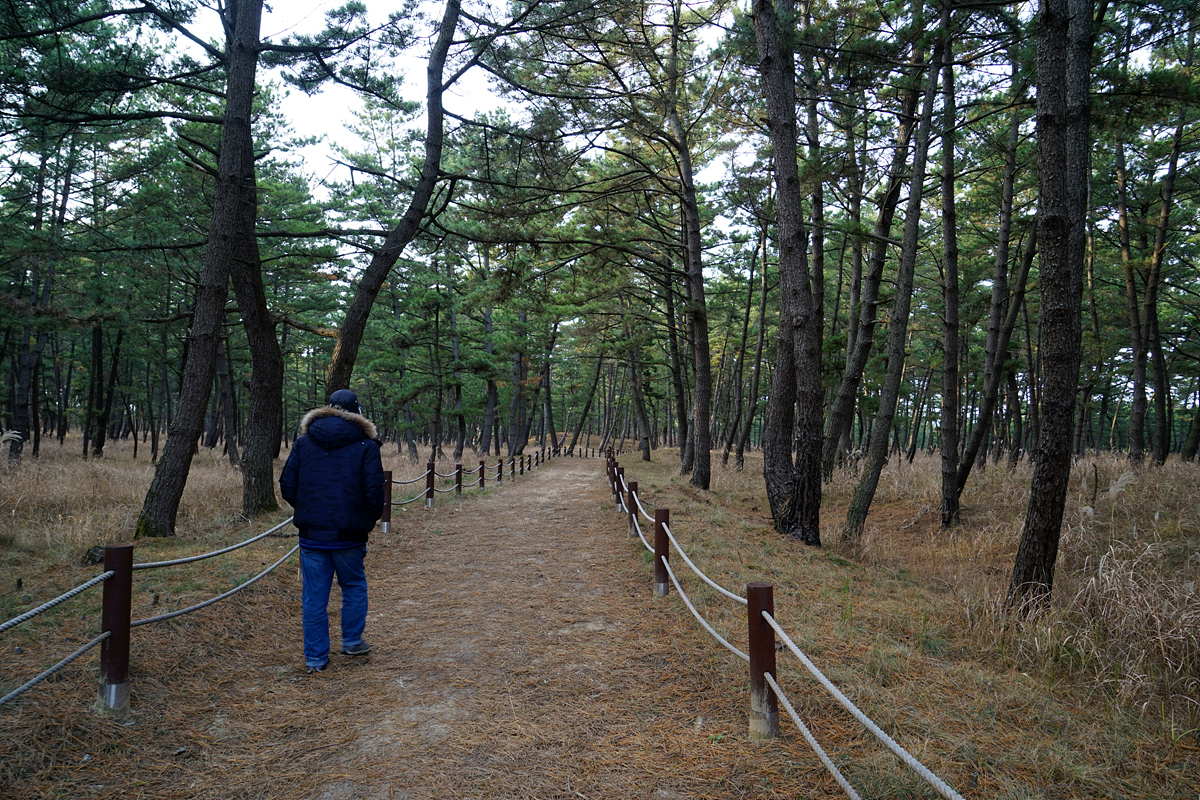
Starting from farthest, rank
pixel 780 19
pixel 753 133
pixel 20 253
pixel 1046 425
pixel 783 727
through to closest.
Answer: pixel 753 133 → pixel 20 253 → pixel 780 19 → pixel 1046 425 → pixel 783 727

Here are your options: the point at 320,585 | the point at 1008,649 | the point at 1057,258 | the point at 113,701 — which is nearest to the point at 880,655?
the point at 1008,649

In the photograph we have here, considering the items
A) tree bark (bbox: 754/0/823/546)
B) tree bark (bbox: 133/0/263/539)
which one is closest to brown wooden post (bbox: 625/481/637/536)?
tree bark (bbox: 754/0/823/546)

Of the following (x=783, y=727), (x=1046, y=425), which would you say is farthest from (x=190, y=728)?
(x=1046, y=425)

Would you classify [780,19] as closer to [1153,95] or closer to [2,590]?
[1153,95]

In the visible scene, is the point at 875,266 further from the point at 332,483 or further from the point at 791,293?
the point at 332,483

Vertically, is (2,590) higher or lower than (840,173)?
lower

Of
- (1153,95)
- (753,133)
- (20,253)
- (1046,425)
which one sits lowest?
(1046,425)

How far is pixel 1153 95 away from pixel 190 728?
35.6 feet

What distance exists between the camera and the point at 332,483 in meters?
4.82

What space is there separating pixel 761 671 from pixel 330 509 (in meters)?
3.45

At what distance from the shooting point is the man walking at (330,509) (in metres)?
4.78

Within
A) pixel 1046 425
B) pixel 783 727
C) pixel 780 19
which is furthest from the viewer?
pixel 780 19

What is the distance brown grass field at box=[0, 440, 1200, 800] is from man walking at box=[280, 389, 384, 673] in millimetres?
556

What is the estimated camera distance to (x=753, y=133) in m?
15.4
